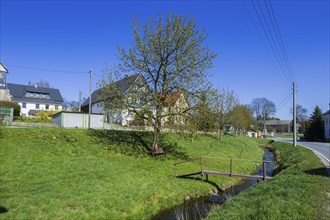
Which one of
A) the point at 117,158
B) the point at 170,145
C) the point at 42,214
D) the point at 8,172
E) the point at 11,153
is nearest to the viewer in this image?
the point at 42,214

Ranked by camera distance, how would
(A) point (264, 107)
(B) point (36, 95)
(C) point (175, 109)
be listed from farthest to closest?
(A) point (264, 107), (B) point (36, 95), (C) point (175, 109)

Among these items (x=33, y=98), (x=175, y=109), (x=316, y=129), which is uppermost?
(x=33, y=98)

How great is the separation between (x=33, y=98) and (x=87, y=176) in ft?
201

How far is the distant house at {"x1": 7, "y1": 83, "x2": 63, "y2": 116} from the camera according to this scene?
6569 cm

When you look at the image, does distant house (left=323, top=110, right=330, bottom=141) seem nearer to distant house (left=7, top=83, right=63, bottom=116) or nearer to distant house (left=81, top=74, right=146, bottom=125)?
distant house (left=81, top=74, right=146, bottom=125)

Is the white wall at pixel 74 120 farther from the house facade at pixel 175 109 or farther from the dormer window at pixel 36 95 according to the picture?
the dormer window at pixel 36 95

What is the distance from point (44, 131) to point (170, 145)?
10578mm

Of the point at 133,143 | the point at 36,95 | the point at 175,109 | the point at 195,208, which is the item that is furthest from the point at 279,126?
the point at 195,208

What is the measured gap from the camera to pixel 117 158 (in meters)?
18.2

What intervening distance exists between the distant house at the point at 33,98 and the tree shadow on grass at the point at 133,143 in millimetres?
48449

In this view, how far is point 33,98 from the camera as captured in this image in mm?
67562

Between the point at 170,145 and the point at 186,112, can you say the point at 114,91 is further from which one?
the point at 170,145

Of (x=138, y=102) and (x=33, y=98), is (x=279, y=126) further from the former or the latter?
(x=138, y=102)

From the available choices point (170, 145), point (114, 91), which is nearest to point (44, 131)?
point (114, 91)
